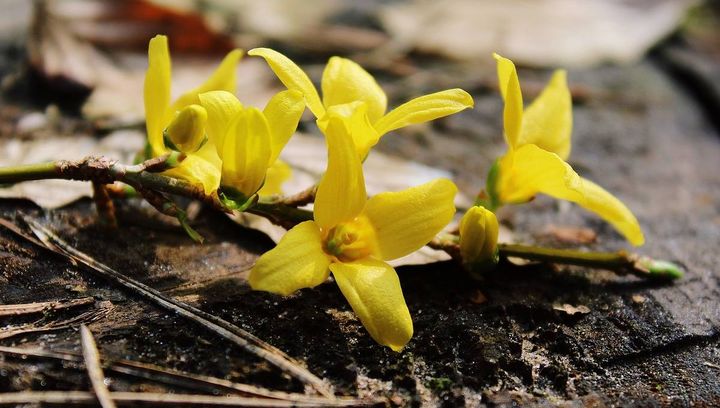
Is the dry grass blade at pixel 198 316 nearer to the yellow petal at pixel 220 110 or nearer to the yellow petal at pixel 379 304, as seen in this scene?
the yellow petal at pixel 379 304

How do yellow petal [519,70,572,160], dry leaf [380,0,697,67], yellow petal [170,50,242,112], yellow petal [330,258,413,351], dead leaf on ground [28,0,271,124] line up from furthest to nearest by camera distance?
1. dry leaf [380,0,697,67]
2. dead leaf on ground [28,0,271,124]
3. yellow petal [519,70,572,160]
4. yellow petal [170,50,242,112]
5. yellow petal [330,258,413,351]

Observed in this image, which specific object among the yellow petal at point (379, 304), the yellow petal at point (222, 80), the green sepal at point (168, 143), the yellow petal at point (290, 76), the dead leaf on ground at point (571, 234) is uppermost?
the yellow petal at point (290, 76)

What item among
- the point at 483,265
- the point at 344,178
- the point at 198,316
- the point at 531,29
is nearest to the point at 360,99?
the point at 344,178

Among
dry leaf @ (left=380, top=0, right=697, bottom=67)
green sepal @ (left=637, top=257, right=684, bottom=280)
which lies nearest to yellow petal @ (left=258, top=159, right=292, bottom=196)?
green sepal @ (left=637, top=257, right=684, bottom=280)

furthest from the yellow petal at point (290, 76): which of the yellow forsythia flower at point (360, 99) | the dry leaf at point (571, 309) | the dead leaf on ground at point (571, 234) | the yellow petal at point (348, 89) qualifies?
the dead leaf on ground at point (571, 234)

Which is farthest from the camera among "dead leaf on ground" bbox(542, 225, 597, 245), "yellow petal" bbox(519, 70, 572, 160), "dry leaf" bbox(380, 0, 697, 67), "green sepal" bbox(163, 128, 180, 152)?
"dry leaf" bbox(380, 0, 697, 67)

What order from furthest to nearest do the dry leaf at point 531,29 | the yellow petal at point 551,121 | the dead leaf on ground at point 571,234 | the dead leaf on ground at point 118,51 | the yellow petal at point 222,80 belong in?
the dry leaf at point 531,29 < the dead leaf on ground at point 118,51 < the dead leaf on ground at point 571,234 < the yellow petal at point 551,121 < the yellow petal at point 222,80

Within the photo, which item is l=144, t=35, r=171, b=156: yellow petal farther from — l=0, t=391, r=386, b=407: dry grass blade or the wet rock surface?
l=0, t=391, r=386, b=407: dry grass blade

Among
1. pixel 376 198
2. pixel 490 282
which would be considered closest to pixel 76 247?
pixel 376 198
